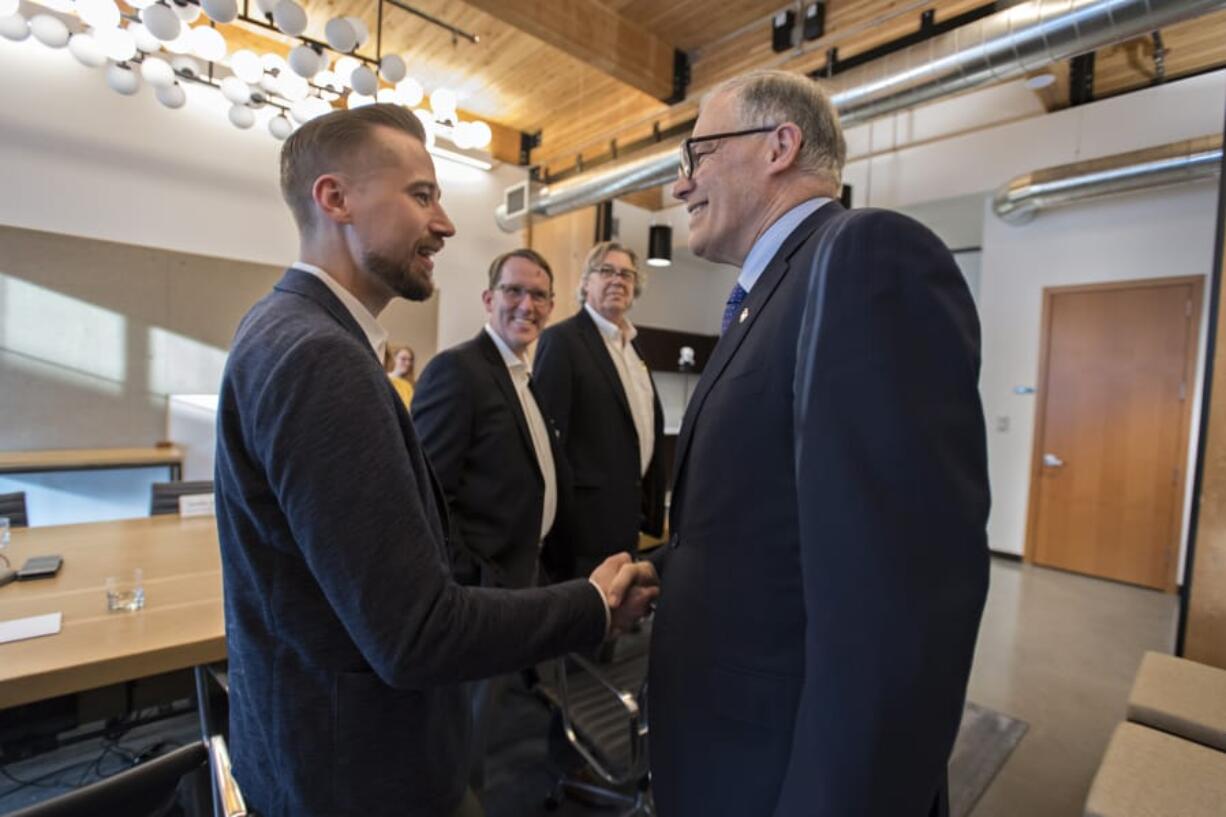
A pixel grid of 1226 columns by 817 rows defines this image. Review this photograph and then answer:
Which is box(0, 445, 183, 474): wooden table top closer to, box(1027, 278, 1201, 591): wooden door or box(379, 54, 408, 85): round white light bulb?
box(379, 54, 408, 85): round white light bulb

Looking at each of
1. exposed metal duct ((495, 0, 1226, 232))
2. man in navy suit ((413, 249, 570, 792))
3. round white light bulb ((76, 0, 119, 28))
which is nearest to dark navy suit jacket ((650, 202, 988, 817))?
man in navy suit ((413, 249, 570, 792))

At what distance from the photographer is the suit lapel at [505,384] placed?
5.99 ft

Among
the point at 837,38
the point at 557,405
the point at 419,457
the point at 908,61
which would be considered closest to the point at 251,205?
the point at 557,405

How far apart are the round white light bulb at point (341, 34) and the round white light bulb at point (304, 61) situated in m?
0.18

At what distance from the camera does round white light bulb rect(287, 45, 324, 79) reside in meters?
3.05

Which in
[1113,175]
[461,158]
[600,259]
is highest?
[461,158]

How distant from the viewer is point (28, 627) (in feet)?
4.38

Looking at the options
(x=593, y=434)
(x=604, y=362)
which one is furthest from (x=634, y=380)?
(x=593, y=434)

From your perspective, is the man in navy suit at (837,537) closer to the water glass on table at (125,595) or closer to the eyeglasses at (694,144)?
the eyeglasses at (694,144)

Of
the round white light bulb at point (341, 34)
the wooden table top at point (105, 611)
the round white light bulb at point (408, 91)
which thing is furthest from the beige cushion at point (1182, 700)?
the round white light bulb at point (408, 91)

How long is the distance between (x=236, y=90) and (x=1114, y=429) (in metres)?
6.67

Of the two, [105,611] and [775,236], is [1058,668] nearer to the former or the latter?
[775,236]

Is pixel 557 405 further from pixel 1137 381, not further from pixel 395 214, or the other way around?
pixel 1137 381

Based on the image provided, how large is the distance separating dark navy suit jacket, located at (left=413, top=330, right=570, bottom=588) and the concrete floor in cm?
187
